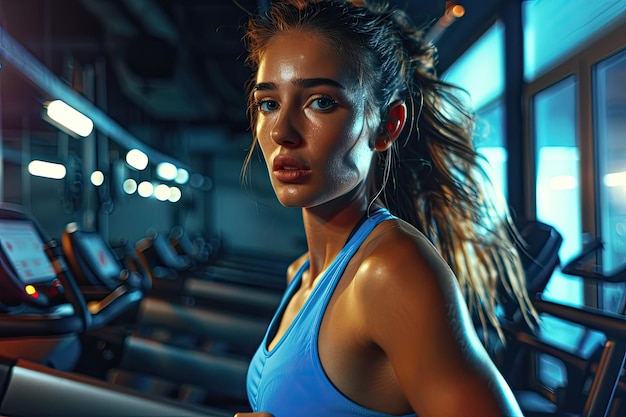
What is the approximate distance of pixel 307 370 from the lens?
83 cm

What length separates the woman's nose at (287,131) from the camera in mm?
868

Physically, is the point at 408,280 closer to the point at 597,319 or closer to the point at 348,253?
the point at 348,253

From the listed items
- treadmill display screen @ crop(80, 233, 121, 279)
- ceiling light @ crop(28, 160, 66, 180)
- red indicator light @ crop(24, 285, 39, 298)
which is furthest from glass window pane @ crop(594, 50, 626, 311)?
ceiling light @ crop(28, 160, 66, 180)

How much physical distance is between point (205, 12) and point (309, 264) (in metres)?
1.75

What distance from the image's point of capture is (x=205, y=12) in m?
2.55

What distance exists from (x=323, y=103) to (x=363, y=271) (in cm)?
27

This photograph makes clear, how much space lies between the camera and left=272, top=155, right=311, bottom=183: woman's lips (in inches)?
34.5

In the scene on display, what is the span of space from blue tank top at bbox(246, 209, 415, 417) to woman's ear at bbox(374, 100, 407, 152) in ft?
0.37

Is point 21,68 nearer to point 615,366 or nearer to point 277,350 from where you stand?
point 277,350

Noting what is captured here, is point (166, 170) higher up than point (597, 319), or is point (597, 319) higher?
point (166, 170)

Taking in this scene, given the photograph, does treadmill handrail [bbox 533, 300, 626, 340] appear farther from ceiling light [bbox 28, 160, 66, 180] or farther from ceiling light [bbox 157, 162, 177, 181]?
ceiling light [bbox 157, 162, 177, 181]

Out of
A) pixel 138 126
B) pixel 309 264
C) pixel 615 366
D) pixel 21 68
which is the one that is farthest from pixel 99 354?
pixel 138 126

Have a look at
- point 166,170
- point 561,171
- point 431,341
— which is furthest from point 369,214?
point 166,170

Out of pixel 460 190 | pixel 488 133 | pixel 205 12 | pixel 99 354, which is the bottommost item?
pixel 99 354
